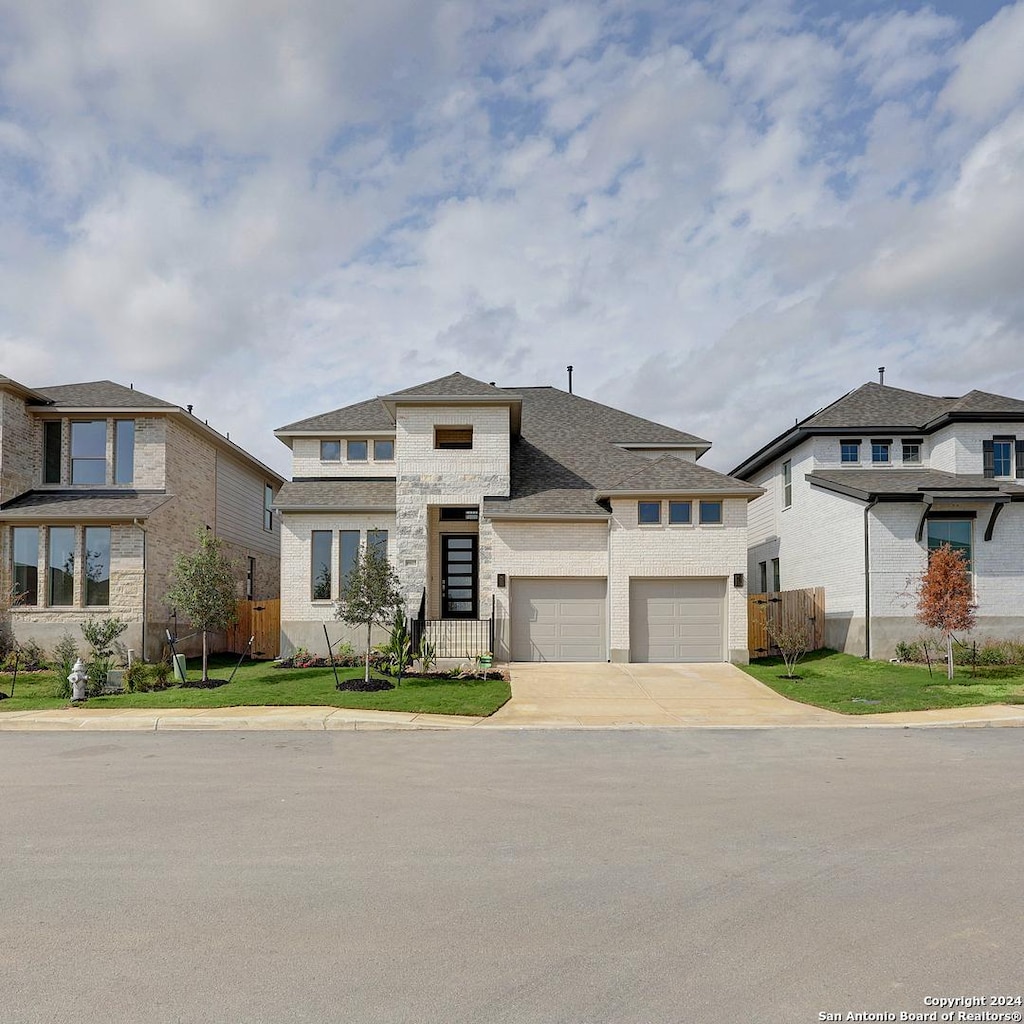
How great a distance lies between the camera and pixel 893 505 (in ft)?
77.1

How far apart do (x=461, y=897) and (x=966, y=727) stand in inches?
471

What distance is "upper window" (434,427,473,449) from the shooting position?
25.4 meters

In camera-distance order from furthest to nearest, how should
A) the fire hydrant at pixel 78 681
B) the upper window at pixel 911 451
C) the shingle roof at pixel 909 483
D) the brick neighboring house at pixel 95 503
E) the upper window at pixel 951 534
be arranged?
the upper window at pixel 911 451
the brick neighboring house at pixel 95 503
the upper window at pixel 951 534
the shingle roof at pixel 909 483
the fire hydrant at pixel 78 681

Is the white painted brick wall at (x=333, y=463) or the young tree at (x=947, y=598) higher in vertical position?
the white painted brick wall at (x=333, y=463)

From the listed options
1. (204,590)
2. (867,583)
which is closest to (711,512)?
(867,583)

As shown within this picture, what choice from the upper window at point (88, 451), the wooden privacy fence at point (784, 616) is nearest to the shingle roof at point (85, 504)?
the upper window at point (88, 451)

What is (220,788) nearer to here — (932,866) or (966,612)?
(932,866)

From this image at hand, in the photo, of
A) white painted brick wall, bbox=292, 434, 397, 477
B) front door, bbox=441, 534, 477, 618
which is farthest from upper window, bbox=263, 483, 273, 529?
front door, bbox=441, 534, 477, 618

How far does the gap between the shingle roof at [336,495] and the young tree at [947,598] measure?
14405 mm

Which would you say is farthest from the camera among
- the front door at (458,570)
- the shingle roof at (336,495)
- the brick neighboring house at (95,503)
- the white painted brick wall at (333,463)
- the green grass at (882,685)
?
the white painted brick wall at (333,463)

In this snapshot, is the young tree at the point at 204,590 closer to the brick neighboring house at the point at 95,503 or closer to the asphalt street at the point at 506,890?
the brick neighboring house at the point at 95,503

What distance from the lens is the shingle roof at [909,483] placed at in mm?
23016

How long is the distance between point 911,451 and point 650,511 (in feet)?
33.8

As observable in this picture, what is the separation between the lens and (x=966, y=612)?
1986 cm
